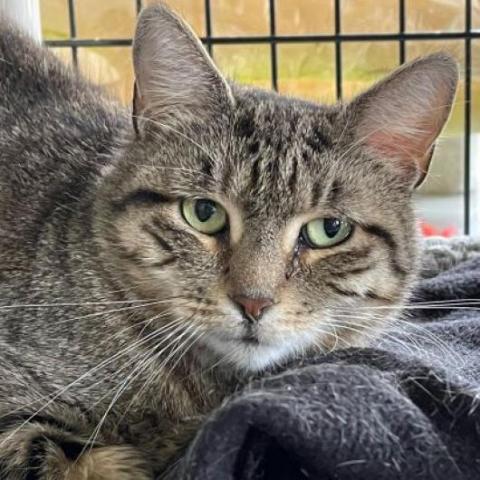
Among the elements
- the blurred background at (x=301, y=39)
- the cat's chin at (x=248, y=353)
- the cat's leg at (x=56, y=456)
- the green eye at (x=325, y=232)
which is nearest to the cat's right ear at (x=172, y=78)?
the green eye at (x=325, y=232)

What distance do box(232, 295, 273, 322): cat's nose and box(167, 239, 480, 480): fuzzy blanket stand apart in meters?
0.08

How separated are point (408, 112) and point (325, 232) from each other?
0.72 ft

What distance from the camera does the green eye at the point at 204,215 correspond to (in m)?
1.17

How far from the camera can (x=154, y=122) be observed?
128 centimetres

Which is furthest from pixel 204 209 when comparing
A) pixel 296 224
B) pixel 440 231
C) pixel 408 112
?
pixel 440 231

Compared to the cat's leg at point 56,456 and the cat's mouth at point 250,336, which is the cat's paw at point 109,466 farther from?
the cat's mouth at point 250,336

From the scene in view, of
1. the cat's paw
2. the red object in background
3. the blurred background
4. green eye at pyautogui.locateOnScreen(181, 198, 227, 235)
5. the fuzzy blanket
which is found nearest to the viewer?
the fuzzy blanket

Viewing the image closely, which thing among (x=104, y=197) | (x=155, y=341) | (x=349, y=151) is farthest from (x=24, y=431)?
(x=349, y=151)

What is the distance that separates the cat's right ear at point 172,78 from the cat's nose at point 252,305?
30cm

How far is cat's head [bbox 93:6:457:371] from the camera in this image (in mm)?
1122

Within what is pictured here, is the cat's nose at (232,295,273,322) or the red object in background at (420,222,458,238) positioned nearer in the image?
the cat's nose at (232,295,273,322)

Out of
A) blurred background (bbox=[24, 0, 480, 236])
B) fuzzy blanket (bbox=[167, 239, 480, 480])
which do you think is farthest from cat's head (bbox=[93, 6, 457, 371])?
blurred background (bbox=[24, 0, 480, 236])

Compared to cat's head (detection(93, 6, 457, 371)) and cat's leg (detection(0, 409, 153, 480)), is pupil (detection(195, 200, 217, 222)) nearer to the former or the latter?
cat's head (detection(93, 6, 457, 371))

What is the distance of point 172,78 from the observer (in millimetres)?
1263
